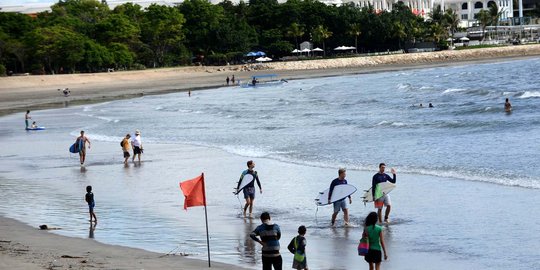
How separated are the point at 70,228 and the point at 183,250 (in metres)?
3.55

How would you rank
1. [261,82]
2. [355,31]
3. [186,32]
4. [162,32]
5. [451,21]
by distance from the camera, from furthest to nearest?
[451,21]
[355,31]
[186,32]
[162,32]
[261,82]

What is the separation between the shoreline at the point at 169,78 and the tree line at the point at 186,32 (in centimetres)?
671

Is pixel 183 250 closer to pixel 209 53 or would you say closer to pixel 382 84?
pixel 382 84

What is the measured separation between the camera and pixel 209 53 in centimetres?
12569

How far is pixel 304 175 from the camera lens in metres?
26.4

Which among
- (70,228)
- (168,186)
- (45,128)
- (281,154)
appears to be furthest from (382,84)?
(70,228)

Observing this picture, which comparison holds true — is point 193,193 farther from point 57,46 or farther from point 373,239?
point 57,46

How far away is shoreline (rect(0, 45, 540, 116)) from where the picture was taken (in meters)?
76.3

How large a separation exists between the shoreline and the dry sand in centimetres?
4448

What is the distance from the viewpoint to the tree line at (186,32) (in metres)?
103

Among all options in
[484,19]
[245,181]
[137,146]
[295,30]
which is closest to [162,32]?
[295,30]

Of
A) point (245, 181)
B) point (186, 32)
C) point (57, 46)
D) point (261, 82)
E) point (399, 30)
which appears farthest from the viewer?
point (399, 30)

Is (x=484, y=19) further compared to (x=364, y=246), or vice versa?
(x=484, y=19)

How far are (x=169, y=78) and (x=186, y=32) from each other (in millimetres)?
25776
